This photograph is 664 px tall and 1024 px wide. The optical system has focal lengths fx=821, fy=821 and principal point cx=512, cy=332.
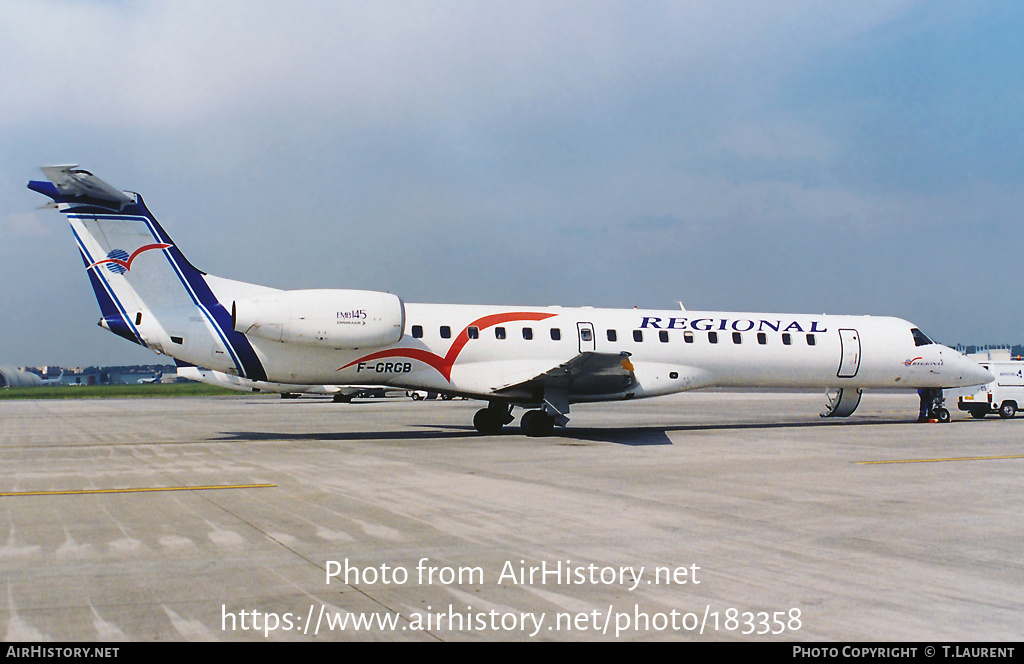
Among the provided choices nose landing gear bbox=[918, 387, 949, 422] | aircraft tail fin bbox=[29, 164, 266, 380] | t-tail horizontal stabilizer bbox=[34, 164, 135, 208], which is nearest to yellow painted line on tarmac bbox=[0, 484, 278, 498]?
aircraft tail fin bbox=[29, 164, 266, 380]

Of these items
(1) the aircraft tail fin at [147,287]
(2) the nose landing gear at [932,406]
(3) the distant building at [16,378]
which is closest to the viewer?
(1) the aircraft tail fin at [147,287]

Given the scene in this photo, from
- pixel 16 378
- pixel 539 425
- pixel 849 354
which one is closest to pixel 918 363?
pixel 849 354

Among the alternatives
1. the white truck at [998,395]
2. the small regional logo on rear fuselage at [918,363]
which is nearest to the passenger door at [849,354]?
the small regional logo on rear fuselage at [918,363]

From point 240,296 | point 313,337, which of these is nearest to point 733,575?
point 313,337

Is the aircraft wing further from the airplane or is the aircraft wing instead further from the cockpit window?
the cockpit window

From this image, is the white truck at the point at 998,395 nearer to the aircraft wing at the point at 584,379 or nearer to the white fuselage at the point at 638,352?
the white fuselage at the point at 638,352

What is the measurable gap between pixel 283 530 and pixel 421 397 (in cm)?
4485

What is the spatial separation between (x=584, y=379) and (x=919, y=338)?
11160 millimetres

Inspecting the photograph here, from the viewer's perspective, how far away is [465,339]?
1964 centimetres

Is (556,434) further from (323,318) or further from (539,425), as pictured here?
(323,318)

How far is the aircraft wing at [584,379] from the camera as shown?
60.2 ft

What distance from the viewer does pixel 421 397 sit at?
173 feet

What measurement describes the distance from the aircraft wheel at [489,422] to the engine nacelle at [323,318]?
385 centimetres
